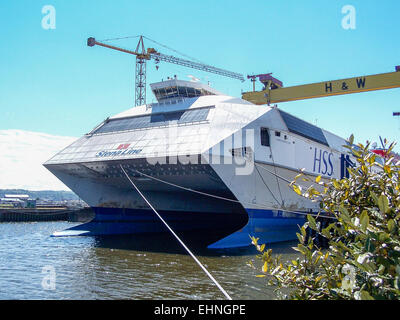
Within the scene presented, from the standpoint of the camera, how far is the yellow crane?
103 feet

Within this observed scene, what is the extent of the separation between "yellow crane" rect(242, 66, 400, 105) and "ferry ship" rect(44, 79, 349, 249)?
16.9 ft

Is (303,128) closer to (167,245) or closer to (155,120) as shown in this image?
(155,120)

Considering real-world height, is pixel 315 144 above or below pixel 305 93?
below

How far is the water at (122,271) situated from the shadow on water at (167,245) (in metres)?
0.06

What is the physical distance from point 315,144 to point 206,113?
9.47m

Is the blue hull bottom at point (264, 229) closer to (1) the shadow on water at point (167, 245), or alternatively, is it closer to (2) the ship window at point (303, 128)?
(1) the shadow on water at point (167, 245)

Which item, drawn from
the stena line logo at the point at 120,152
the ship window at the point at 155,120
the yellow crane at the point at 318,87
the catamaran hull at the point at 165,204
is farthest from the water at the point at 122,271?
the yellow crane at the point at 318,87

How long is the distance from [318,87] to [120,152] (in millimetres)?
20468

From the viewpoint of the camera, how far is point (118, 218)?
27656 mm

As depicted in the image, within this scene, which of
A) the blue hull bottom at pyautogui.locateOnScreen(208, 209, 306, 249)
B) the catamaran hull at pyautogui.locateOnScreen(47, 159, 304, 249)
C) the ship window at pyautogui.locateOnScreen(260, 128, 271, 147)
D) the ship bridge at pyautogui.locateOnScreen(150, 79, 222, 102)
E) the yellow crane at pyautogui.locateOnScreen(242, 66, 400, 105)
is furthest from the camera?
the yellow crane at pyautogui.locateOnScreen(242, 66, 400, 105)

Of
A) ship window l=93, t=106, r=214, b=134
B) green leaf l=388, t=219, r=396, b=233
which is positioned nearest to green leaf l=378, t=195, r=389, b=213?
green leaf l=388, t=219, r=396, b=233

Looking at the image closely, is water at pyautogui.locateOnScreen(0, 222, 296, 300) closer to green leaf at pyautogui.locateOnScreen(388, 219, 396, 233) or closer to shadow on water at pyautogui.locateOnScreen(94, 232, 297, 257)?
shadow on water at pyautogui.locateOnScreen(94, 232, 297, 257)
